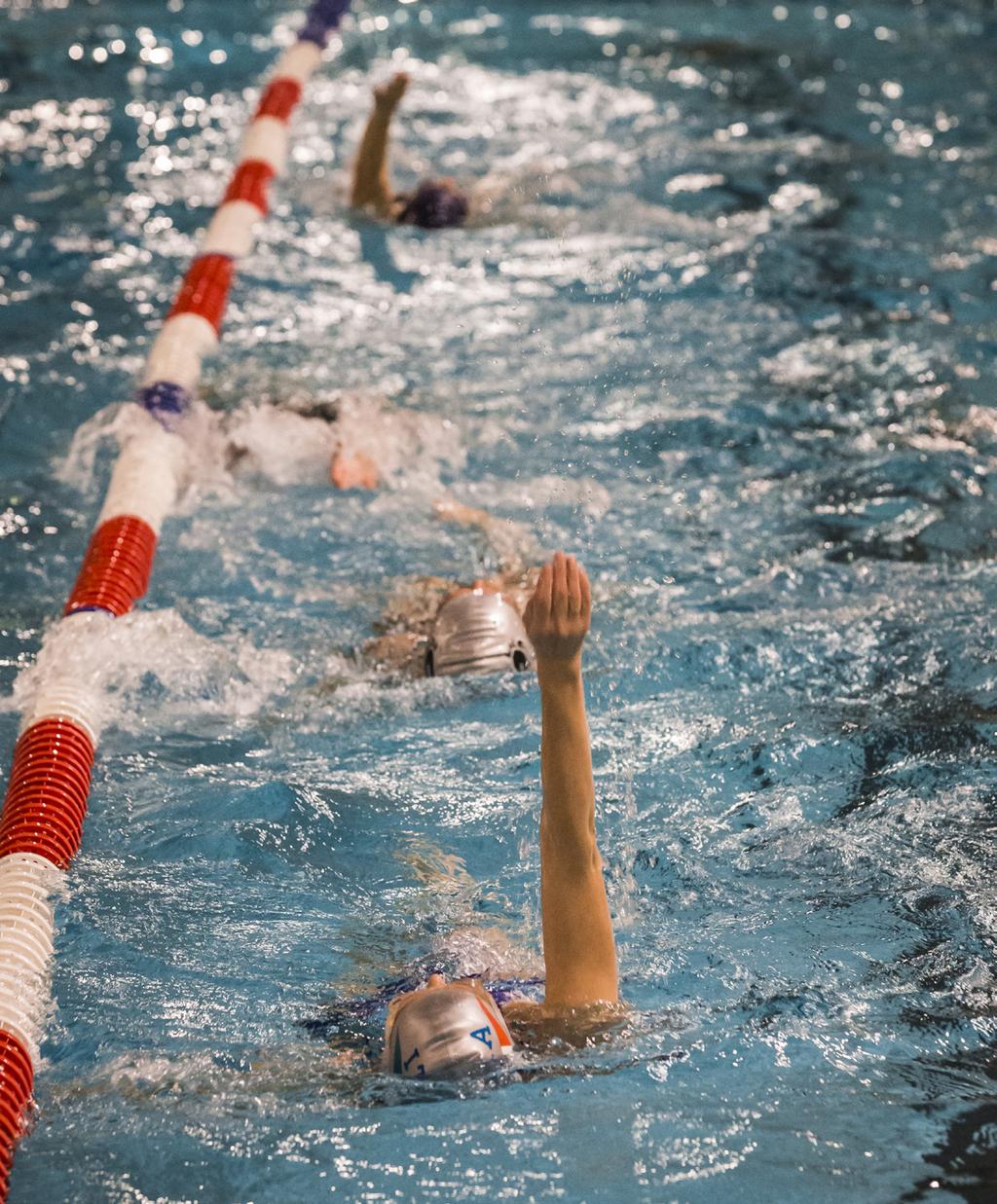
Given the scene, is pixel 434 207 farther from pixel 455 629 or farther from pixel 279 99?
pixel 455 629

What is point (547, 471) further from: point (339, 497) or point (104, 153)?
point (104, 153)

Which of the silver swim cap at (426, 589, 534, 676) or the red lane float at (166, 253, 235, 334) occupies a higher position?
the red lane float at (166, 253, 235, 334)

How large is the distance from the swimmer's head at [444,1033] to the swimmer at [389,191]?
5.08 metres

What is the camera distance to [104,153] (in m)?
7.74

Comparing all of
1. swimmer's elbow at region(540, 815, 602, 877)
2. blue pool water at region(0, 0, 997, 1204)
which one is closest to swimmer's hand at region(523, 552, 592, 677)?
swimmer's elbow at region(540, 815, 602, 877)

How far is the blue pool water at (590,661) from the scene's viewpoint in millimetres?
2336

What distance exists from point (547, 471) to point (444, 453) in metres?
0.36

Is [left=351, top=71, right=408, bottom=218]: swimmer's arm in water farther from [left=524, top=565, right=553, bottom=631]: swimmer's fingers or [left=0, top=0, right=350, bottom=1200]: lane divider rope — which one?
[left=524, top=565, right=553, bottom=631]: swimmer's fingers

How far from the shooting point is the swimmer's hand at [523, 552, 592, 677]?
218 centimetres

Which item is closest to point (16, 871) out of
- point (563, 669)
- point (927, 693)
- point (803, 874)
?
point (563, 669)

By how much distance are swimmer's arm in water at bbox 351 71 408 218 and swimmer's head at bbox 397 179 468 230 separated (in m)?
0.15

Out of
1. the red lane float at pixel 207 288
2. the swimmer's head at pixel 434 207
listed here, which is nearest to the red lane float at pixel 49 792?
the red lane float at pixel 207 288

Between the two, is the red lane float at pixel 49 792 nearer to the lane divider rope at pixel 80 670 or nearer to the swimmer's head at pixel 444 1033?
the lane divider rope at pixel 80 670

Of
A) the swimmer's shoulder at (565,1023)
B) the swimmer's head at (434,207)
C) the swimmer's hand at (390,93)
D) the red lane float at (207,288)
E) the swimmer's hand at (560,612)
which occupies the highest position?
the swimmer's hand at (390,93)
